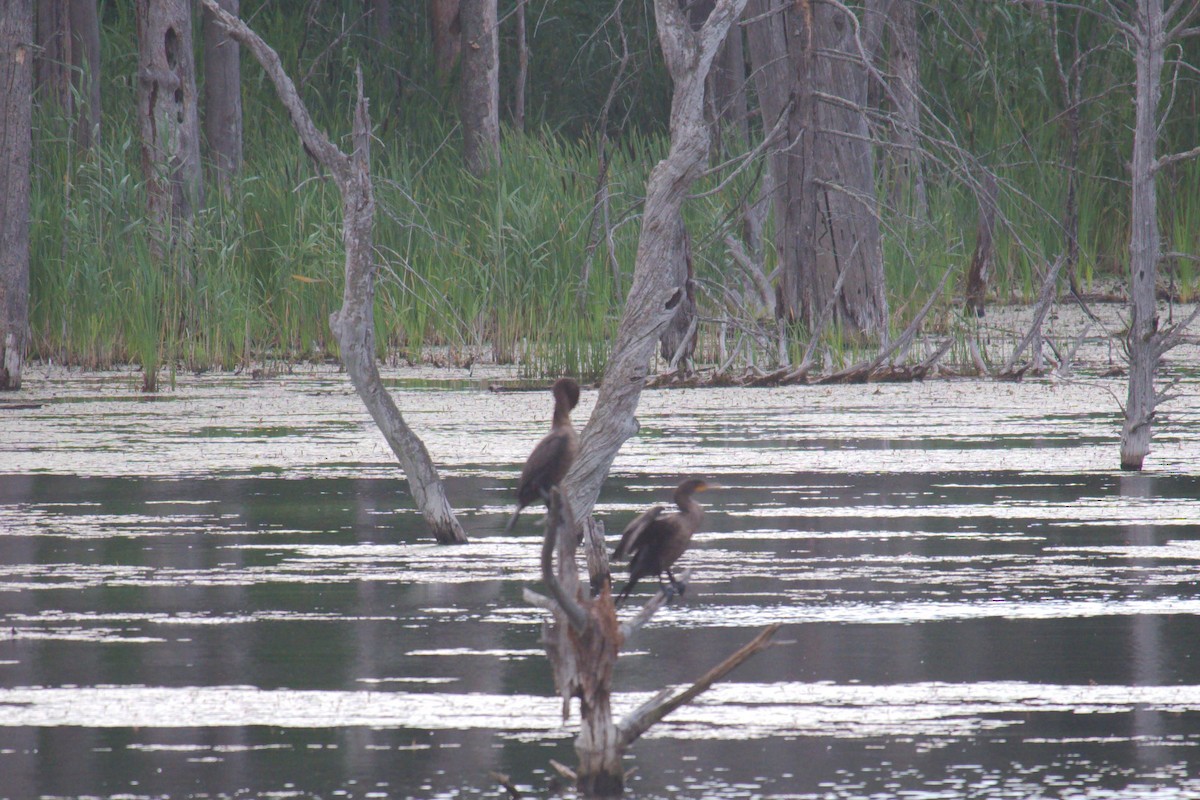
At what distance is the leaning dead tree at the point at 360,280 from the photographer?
649cm

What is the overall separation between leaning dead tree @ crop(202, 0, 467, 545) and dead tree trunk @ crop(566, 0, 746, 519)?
2.95 feet

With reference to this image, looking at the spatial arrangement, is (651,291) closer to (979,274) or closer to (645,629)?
(645,629)

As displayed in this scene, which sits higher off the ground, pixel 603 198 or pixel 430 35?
pixel 430 35

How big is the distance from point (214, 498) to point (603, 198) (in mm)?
2514

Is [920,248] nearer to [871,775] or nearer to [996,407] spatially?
[996,407]

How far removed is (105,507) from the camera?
7.77 m

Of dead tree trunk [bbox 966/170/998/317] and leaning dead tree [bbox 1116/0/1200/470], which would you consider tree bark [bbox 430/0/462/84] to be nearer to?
dead tree trunk [bbox 966/170/998/317]

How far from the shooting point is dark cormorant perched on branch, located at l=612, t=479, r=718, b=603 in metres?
4.93

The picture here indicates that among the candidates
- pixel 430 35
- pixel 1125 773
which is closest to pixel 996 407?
pixel 1125 773

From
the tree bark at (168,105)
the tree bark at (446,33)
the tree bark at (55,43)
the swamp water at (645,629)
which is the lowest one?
the swamp water at (645,629)

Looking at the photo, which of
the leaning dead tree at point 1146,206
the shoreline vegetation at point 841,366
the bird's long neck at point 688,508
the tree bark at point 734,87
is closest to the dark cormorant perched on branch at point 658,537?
the bird's long neck at point 688,508

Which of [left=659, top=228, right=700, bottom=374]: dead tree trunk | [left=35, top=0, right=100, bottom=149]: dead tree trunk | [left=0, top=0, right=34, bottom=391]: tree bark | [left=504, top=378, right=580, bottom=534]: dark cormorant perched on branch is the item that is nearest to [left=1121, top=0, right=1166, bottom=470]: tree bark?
[left=659, top=228, right=700, bottom=374]: dead tree trunk

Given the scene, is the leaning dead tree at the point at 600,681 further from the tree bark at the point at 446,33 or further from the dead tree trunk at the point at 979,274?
the tree bark at the point at 446,33

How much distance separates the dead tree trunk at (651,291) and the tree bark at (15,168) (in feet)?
23.2
